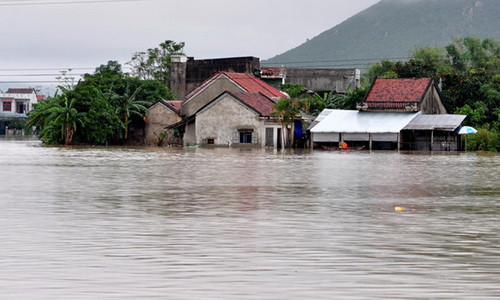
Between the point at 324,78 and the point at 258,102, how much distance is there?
86.6 ft

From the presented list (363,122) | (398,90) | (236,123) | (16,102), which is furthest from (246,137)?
(16,102)

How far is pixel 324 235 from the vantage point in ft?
41.8

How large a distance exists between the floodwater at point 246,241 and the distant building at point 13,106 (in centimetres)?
11801

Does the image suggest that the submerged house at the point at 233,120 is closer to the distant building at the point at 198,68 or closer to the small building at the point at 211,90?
the small building at the point at 211,90

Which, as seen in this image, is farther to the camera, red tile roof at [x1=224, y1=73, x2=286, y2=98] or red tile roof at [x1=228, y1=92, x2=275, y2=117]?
red tile roof at [x1=224, y1=73, x2=286, y2=98]

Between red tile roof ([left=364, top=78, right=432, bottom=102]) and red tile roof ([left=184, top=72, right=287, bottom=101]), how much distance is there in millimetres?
Answer: 11480

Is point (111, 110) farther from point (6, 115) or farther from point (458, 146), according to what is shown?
point (6, 115)

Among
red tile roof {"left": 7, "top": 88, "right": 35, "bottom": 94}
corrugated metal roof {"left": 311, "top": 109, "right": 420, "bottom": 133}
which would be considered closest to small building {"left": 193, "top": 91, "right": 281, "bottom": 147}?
corrugated metal roof {"left": 311, "top": 109, "right": 420, "bottom": 133}

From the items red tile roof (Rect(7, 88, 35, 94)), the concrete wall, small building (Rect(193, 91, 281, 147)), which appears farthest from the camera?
red tile roof (Rect(7, 88, 35, 94))

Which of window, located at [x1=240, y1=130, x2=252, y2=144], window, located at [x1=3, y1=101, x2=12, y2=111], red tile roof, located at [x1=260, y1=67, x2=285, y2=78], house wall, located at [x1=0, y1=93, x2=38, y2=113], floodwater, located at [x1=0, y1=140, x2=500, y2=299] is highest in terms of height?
red tile roof, located at [x1=260, y1=67, x2=285, y2=78]

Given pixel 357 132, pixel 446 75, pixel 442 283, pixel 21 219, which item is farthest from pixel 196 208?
pixel 446 75

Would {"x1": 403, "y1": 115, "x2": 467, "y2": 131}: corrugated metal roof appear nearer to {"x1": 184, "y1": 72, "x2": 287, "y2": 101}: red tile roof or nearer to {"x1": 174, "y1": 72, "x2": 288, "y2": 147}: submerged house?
{"x1": 174, "y1": 72, "x2": 288, "y2": 147}: submerged house

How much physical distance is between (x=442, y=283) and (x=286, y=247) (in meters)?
2.93

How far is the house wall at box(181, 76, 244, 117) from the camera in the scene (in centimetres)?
7631
